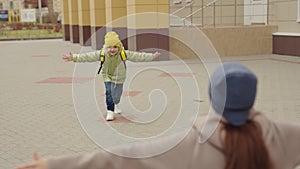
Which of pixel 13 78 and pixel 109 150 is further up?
pixel 109 150

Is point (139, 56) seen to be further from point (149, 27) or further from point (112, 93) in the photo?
Result: point (149, 27)

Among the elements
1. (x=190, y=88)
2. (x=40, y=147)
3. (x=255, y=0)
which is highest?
(x=255, y=0)

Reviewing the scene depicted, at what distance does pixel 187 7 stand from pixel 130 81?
355 inches

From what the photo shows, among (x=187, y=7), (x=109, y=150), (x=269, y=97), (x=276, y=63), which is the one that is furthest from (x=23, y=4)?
(x=109, y=150)

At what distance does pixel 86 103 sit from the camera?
3.44m

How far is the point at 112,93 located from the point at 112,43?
0.90 meters

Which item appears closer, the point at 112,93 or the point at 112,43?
the point at 112,43

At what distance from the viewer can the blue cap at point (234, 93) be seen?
1.72 metres

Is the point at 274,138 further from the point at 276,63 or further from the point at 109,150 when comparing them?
the point at 276,63

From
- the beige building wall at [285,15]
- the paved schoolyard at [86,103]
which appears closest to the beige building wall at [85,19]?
the paved schoolyard at [86,103]

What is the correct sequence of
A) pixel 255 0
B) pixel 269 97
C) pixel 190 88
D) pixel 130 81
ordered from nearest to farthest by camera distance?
pixel 190 88 < pixel 269 97 < pixel 130 81 < pixel 255 0

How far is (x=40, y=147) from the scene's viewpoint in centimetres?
587

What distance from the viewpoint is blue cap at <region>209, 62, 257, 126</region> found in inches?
67.6

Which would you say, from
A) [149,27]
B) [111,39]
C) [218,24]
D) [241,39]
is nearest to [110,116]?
[111,39]
